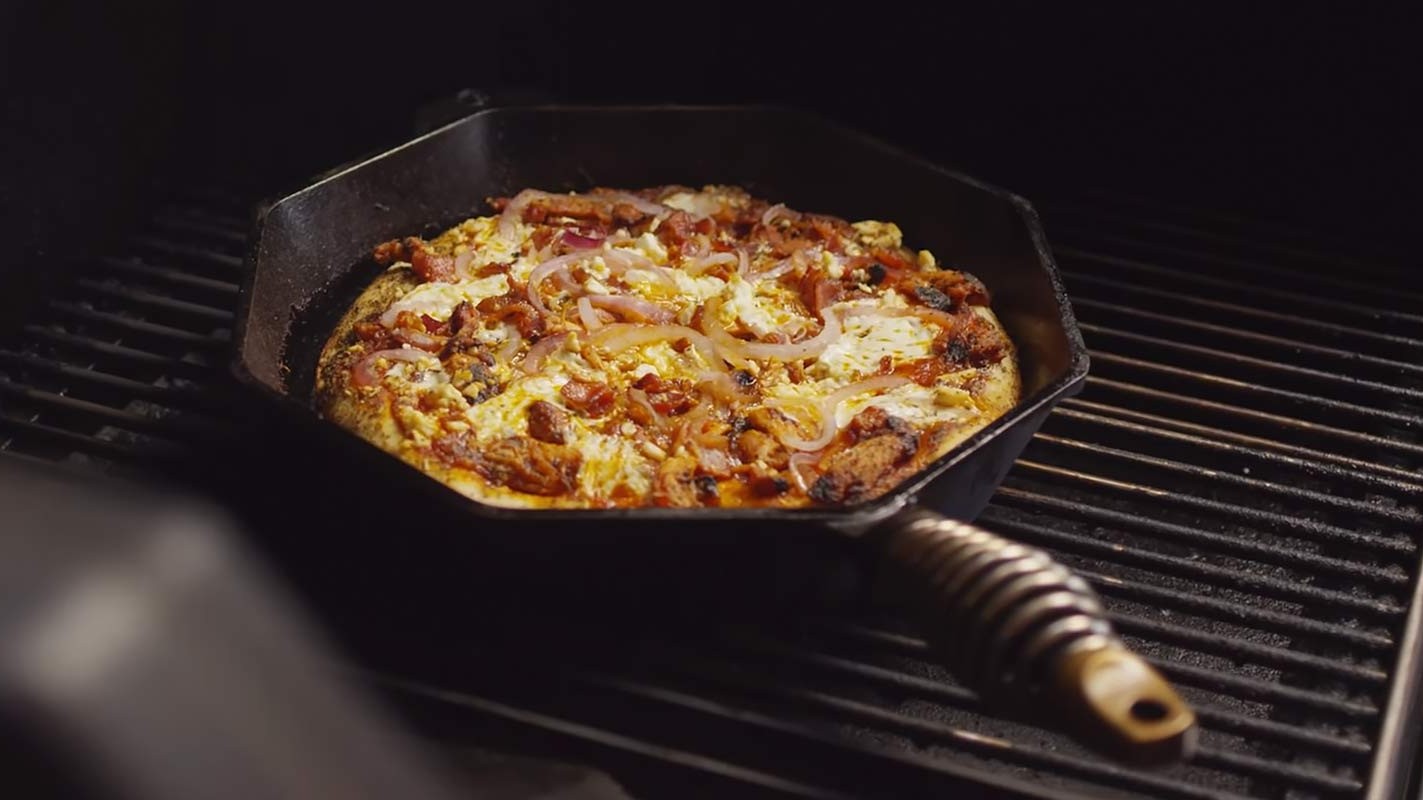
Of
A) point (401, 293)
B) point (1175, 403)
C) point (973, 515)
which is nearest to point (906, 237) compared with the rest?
point (1175, 403)

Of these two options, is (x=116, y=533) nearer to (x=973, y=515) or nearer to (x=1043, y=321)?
(x=973, y=515)

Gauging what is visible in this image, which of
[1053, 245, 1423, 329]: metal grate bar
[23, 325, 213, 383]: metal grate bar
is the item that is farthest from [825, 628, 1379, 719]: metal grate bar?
[23, 325, 213, 383]: metal grate bar

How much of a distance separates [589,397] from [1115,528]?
46.5 inches

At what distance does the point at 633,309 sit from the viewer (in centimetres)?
270

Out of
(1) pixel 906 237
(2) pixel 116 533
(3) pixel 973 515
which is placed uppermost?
(2) pixel 116 533

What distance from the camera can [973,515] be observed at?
2.32m

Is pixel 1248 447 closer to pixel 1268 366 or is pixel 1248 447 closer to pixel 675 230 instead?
pixel 1268 366

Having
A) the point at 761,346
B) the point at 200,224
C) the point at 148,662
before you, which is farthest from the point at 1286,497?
the point at 200,224

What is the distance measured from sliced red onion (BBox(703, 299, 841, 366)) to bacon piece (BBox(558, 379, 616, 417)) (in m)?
0.29

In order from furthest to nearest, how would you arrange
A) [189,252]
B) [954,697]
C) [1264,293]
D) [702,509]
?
1. [189,252]
2. [1264,293]
3. [954,697]
4. [702,509]

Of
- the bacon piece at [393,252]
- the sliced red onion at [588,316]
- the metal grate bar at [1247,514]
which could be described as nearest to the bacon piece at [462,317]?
the sliced red onion at [588,316]

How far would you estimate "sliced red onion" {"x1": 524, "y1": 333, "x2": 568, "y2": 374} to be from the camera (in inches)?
100

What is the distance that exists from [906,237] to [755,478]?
1.10m

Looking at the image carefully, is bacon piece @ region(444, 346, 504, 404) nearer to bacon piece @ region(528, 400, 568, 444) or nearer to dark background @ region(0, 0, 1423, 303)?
bacon piece @ region(528, 400, 568, 444)
